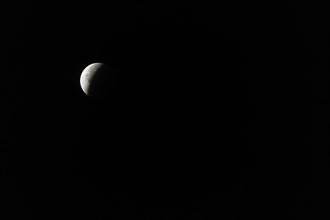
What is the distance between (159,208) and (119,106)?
2.59ft

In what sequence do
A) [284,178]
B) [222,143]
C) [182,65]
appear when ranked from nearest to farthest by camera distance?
[284,178] → [222,143] → [182,65]

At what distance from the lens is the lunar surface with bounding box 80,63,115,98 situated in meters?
2.70

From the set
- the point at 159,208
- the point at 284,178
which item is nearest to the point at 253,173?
the point at 284,178

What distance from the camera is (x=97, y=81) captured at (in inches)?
106

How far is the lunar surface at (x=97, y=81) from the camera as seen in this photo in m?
2.70

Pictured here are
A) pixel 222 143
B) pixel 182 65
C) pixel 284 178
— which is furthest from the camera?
pixel 182 65

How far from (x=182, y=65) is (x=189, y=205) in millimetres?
1039

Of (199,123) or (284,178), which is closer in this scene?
(284,178)

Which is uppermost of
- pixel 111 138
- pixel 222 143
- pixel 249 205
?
pixel 111 138

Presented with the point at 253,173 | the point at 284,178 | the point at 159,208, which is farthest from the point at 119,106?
the point at 284,178

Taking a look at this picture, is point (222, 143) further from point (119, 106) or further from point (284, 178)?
point (119, 106)

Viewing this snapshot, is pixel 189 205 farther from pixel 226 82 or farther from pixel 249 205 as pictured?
pixel 226 82

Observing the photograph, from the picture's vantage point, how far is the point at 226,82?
9.70ft

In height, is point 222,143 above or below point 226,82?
below
